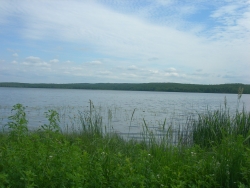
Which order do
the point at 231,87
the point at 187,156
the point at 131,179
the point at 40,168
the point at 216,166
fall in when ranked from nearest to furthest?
the point at 131,179 → the point at 40,168 → the point at 216,166 → the point at 187,156 → the point at 231,87

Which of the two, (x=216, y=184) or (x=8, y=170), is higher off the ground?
(x=8, y=170)

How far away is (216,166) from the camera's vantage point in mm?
4234

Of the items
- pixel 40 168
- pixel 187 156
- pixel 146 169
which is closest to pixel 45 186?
pixel 40 168

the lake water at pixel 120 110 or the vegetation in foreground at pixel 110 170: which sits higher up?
the vegetation in foreground at pixel 110 170

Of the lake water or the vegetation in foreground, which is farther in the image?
the lake water

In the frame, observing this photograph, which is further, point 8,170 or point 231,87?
point 231,87

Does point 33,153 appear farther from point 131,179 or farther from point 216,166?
point 216,166

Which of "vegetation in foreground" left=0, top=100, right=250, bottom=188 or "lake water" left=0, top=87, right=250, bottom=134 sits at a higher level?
"vegetation in foreground" left=0, top=100, right=250, bottom=188

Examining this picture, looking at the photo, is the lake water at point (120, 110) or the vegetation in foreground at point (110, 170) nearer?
the vegetation in foreground at point (110, 170)

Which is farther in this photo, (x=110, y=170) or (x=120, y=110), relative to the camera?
(x=120, y=110)

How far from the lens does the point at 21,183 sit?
3.25 metres

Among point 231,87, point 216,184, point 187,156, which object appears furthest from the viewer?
point 231,87

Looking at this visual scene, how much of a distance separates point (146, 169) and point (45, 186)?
141 centimetres

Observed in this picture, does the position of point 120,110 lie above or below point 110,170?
below
